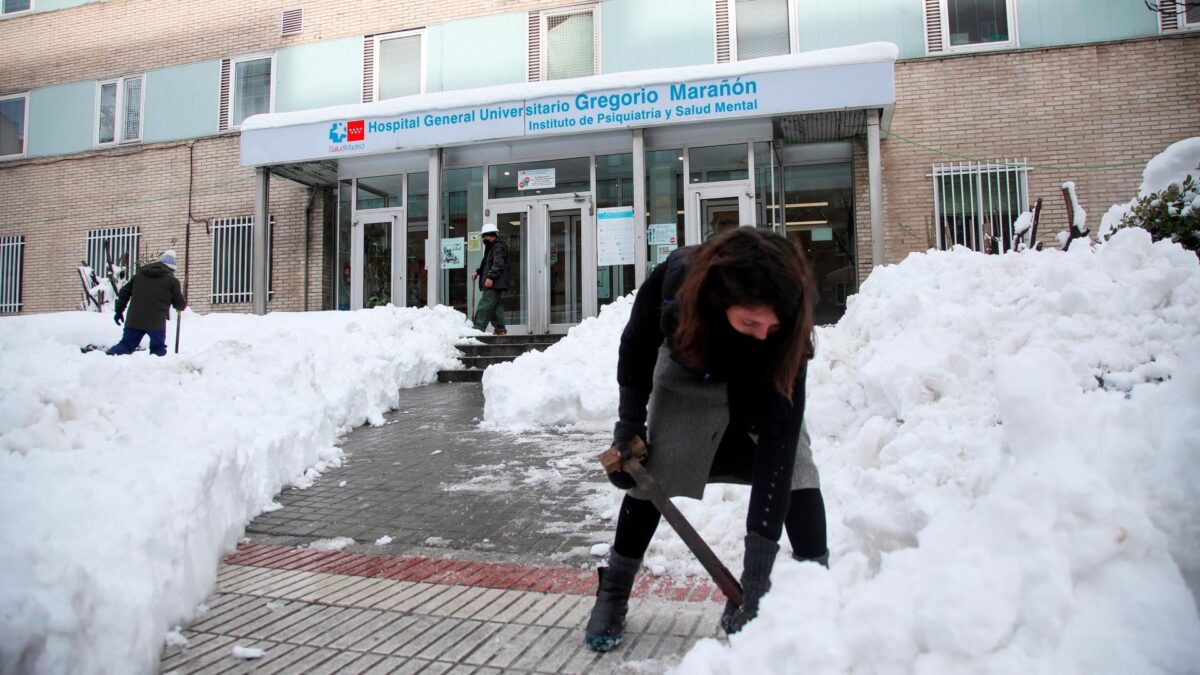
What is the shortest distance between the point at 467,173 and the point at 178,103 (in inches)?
290

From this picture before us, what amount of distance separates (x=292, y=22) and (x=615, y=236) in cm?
855

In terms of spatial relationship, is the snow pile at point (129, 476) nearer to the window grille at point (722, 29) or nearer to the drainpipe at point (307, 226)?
the drainpipe at point (307, 226)

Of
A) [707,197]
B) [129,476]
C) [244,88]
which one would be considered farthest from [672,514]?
[244,88]

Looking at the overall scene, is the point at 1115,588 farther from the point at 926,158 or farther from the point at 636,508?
the point at 926,158

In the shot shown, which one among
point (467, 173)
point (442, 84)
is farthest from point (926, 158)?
point (442, 84)

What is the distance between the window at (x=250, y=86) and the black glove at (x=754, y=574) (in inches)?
617

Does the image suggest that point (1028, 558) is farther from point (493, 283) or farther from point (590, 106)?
point (590, 106)

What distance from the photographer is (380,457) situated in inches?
235

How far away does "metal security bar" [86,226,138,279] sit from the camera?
15.9 meters

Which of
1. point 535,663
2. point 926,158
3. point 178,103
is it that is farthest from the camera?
point 178,103

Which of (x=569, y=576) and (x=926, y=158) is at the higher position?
(x=926, y=158)

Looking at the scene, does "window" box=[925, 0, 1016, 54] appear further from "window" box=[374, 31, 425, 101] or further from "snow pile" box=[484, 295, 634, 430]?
"window" box=[374, 31, 425, 101]

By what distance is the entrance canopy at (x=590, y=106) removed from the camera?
33.9 ft

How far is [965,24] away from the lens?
39.4 ft
